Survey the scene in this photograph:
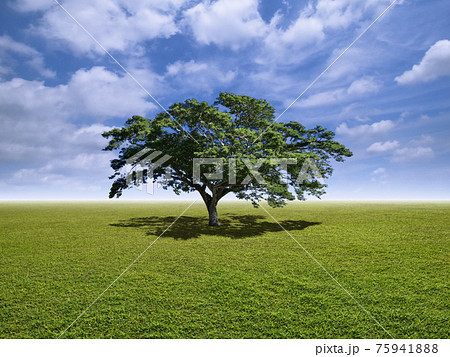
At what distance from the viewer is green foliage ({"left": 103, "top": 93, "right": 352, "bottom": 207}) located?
19750 millimetres

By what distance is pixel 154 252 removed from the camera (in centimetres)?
1280

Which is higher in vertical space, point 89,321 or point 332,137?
point 332,137

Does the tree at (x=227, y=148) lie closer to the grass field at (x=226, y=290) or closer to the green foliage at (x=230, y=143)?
the green foliage at (x=230, y=143)

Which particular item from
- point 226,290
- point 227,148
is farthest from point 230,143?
point 226,290

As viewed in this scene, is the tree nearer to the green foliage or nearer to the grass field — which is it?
the green foliage

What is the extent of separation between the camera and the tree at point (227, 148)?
19.2 m

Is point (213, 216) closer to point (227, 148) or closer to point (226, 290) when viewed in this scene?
point (227, 148)

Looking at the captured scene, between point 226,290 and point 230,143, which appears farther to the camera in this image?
point 230,143

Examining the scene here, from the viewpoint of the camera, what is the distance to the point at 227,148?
18000 mm

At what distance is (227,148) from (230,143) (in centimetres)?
210

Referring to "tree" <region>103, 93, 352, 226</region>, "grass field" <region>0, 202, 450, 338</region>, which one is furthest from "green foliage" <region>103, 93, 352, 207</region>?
"grass field" <region>0, 202, 450, 338</region>

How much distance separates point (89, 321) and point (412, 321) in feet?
27.7
